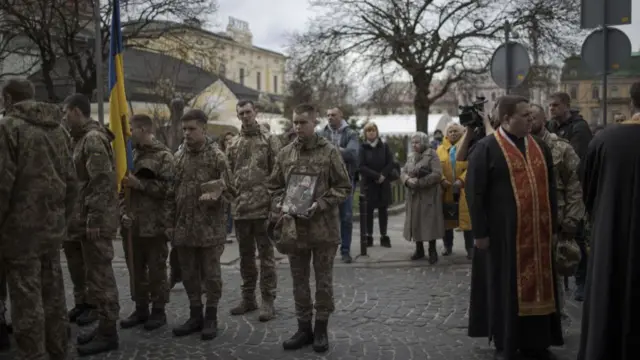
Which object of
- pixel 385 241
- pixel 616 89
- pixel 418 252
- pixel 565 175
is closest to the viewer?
pixel 565 175

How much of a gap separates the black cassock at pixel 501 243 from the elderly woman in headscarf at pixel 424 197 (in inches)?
167

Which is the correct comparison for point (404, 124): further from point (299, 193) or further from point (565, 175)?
point (299, 193)

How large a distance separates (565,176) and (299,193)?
8.37 feet

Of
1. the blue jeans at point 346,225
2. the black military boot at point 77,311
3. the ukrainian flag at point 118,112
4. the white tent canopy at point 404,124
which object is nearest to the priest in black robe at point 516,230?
the ukrainian flag at point 118,112

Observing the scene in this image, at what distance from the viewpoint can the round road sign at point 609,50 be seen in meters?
8.45

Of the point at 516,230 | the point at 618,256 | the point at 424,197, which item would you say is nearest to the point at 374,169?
the point at 424,197

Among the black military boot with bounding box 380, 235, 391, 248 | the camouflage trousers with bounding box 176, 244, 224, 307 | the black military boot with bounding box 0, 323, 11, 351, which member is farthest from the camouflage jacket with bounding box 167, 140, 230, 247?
the black military boot with bounding box 380, 235, 391, 248

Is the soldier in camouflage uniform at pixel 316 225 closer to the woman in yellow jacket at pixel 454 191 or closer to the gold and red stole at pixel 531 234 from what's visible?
the gold and red stole at pixel 531 234

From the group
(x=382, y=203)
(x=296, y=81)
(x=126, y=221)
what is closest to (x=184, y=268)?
(x=126, y=221)

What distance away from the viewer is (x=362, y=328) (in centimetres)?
671

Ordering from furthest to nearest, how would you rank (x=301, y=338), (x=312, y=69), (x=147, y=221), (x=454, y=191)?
1. (x=312, y=69)
2. (x=454, y=191)
3. (x=147, y=221)
4. (x=301, y=338)

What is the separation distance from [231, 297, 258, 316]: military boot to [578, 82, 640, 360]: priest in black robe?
3716 millimetres

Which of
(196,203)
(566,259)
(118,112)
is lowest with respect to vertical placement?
(566,259)

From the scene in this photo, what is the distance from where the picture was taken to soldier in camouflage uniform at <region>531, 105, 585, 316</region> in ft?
20.4
